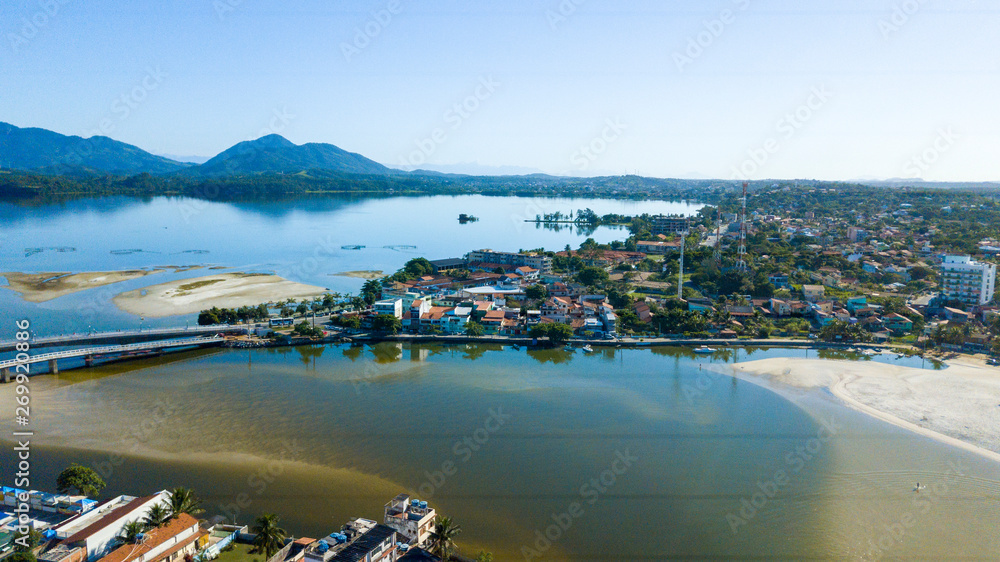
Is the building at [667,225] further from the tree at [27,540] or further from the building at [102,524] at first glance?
the tree at [27,540]

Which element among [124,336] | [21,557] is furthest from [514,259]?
[21,557]

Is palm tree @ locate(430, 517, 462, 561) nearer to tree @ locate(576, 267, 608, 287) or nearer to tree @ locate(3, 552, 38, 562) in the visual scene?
tree @ locate(3, 552, 38, 562)

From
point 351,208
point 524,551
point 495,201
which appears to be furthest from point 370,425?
point 495,201

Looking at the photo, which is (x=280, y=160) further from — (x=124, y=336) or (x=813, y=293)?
(x=813, y=293)

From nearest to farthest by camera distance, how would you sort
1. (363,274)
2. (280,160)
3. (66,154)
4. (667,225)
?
(363,274) → (667,225) → (66,154) → (280,160)

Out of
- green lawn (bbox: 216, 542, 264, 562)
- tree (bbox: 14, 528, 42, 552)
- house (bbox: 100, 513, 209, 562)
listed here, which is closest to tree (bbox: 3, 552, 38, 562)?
tree (bbox: 14, 528, 42, 552)

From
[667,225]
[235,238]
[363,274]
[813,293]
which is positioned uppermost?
[667,225]

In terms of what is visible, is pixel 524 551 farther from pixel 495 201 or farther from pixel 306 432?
pixel 495 201

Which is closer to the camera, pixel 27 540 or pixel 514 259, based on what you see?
pixel 27 540

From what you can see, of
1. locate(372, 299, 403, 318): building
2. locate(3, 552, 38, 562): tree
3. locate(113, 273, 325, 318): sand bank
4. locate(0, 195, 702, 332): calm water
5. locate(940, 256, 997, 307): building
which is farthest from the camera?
locate(0, 195, 702, 332): calm water
